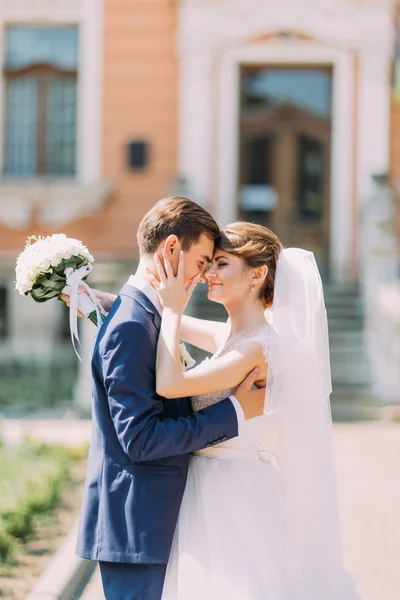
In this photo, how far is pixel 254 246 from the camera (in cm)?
314

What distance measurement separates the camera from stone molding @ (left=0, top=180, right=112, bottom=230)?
1371 centimetres

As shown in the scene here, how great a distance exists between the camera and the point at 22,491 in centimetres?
601

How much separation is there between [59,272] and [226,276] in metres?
0.61

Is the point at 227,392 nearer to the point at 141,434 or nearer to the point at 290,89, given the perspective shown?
the point at 141,434

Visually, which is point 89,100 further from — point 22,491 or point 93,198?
point 22,491

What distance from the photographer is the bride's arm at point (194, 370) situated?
2.74 m

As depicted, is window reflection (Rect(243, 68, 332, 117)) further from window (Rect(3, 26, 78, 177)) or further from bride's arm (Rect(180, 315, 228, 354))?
bride's arm (Rect(180, 315, 228, 354))

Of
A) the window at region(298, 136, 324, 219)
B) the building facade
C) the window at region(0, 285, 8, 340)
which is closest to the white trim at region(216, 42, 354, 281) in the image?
the building facade

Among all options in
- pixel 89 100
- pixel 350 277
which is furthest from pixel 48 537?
pixel 89 100

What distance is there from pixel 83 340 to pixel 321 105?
581 centimetres

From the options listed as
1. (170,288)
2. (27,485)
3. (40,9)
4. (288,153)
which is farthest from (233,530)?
(40,9)

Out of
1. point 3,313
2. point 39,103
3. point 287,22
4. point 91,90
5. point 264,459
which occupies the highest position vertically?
point 287,22

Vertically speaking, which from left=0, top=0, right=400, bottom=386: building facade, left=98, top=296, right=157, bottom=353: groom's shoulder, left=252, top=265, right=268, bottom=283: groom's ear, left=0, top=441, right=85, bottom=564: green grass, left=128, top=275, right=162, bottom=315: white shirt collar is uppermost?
left=0, top=0, right=400, bottom=386: building facade

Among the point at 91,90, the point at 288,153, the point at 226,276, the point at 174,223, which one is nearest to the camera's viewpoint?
the point at 174,223
